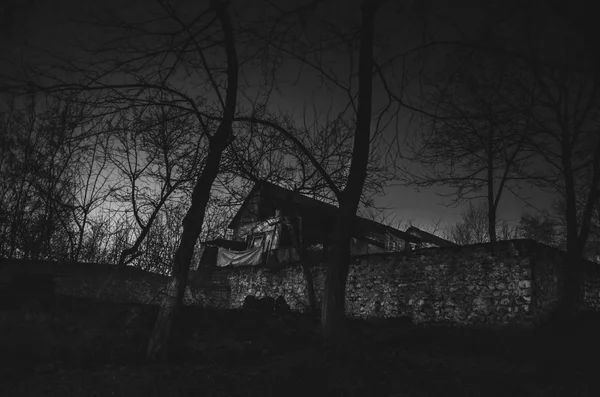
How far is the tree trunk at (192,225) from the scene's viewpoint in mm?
6266

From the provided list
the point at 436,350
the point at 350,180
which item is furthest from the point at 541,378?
the point at 350,180

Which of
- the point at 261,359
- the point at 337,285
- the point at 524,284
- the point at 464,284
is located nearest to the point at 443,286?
the point at 464,284

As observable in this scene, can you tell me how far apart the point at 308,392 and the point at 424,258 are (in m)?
8.44

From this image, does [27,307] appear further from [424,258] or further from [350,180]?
[424,258]

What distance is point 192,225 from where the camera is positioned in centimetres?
684

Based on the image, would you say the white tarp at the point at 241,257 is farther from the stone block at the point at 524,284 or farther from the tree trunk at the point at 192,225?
the tree trunk at the point at 192,225

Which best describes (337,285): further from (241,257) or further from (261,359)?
(241,257)

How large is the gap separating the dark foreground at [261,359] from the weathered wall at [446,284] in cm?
127

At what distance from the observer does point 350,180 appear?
693 cm

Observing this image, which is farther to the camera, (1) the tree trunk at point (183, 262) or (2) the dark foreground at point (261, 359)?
(1) the tree trunk at point (183, 262)

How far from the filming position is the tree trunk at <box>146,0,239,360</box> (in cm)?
627

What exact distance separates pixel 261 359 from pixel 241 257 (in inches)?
615

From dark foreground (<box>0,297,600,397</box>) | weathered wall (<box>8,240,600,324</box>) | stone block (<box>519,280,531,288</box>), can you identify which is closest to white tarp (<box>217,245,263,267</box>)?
weathered wall (<box>8,240,600,324</box>)

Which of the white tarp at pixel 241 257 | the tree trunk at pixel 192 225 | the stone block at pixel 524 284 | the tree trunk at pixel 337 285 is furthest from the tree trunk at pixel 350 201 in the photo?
the white tarp at pixel 241 257
